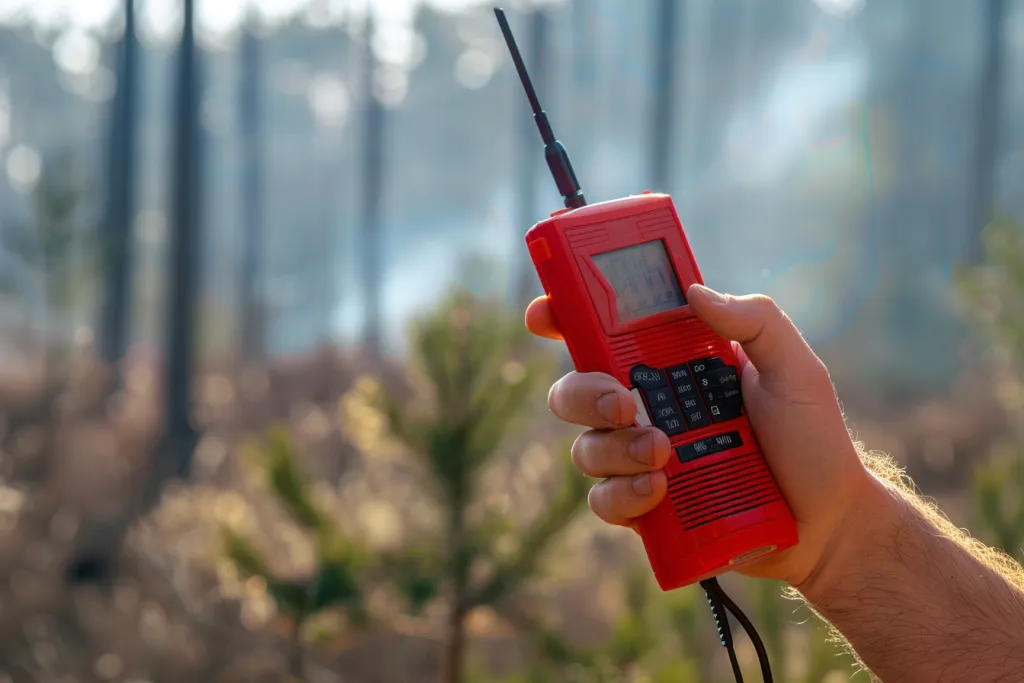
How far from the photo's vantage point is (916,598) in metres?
1.12

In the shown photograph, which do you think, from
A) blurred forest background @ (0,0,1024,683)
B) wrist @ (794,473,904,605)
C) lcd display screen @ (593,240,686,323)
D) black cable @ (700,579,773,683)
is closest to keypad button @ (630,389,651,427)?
lcd display screen @ (593,240,686,323)

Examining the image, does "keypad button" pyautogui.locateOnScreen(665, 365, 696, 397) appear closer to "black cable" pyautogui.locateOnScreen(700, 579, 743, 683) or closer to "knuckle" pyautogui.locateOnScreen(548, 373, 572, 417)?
"knuckle" pyautogui.locateOnScreen(548, 373, 572, 417)

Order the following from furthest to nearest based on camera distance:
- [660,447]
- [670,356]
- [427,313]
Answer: [427,313] < [670,356] < [660,447]

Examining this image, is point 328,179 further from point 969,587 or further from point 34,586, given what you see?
point 969,587

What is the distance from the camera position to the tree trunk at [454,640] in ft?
7.51

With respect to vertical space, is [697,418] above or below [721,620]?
above

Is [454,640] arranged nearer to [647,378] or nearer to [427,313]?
[427,313]

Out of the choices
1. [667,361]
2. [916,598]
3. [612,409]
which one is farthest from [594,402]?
[916,598]

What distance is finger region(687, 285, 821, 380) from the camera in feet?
3.66

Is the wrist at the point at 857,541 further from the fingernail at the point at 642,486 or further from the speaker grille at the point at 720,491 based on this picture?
the fingernail at the point at 642,486

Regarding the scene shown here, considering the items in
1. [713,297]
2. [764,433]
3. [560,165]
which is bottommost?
[764,433]

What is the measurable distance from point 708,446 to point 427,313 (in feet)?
4.02

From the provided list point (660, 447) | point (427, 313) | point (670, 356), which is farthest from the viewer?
point (427, 313)

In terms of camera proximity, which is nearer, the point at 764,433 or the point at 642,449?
the point at 642,449
